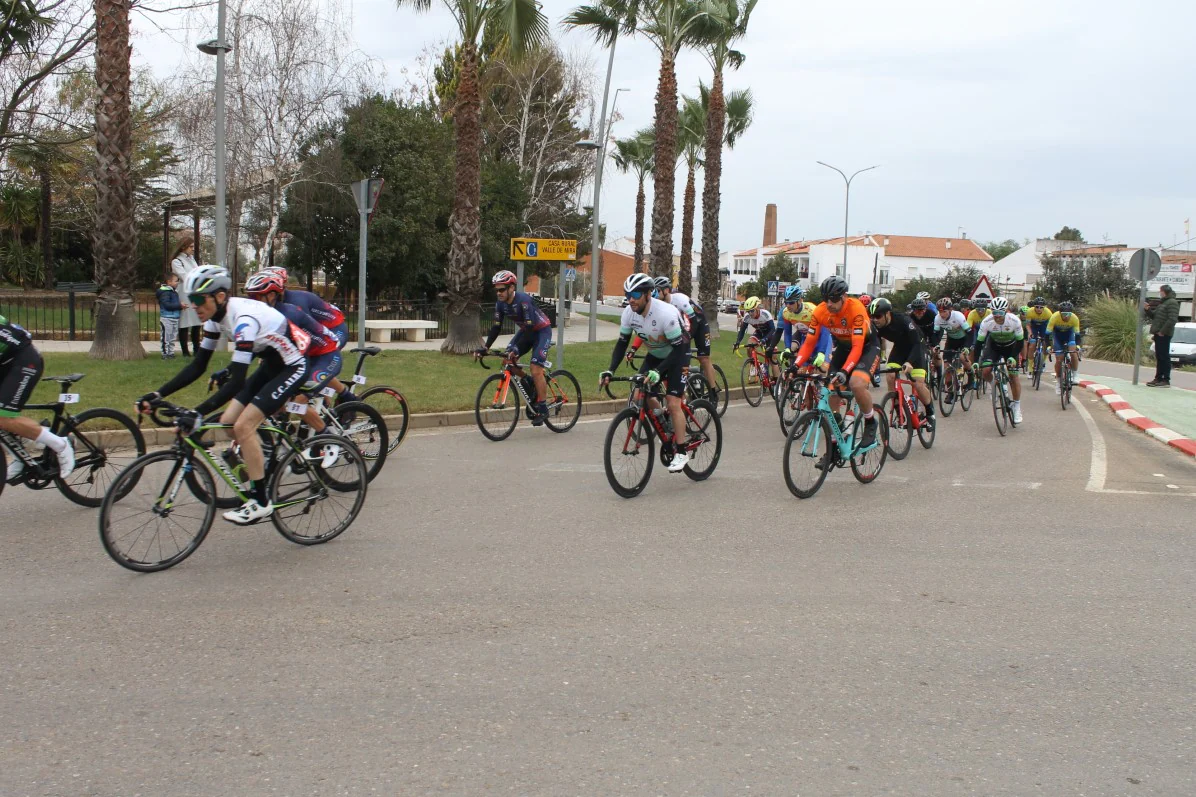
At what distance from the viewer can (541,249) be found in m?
16.0

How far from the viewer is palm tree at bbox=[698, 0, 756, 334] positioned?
104 ft

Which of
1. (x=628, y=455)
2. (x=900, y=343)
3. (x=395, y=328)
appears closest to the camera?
(x=628, y=455)

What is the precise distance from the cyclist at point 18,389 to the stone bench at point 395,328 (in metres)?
18.2

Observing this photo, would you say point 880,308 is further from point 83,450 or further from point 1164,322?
point 1164,322

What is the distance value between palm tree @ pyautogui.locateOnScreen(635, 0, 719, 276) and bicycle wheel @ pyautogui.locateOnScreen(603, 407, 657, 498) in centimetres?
1995

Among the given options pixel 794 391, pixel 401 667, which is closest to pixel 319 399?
pixel 401 667

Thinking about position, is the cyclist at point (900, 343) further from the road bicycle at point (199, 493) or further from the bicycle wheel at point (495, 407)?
the road bicycle at point (199, 493)

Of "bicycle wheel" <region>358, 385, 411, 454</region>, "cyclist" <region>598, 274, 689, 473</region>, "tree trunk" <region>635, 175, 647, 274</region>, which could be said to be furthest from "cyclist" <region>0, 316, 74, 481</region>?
"tree trunk" <region>635, 175, 647, 274</region>

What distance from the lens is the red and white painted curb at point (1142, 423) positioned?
12.6m

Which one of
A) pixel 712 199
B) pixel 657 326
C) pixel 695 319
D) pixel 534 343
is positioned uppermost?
pixel 712 199

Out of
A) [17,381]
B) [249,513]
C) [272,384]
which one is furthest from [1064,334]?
[17,381]

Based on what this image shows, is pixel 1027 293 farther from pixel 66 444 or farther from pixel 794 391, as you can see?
pixel 66 444

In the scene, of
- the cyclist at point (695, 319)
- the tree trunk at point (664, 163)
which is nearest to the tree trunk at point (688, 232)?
the tree trunk at point (664, 163)

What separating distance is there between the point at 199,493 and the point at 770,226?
130907mm
